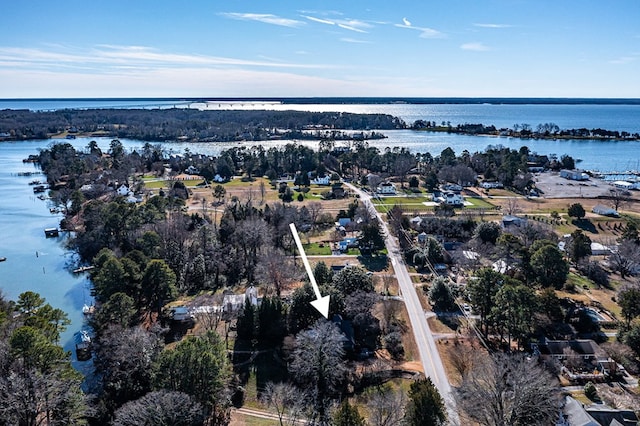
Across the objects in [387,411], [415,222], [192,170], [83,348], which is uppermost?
[192,170]

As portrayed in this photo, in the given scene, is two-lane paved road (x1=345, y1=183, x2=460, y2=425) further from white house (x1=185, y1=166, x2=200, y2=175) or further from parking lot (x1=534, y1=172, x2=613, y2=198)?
white house (x1=185, y1=166, x2=200, y2=175)

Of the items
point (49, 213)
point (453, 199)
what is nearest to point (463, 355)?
point (453, 199)

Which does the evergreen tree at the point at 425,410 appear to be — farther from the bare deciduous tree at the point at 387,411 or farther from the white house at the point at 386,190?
the white house at the point at 386,190

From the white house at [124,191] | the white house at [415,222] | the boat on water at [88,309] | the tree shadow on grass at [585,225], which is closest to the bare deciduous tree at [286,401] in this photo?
the boat on water at [88,309]

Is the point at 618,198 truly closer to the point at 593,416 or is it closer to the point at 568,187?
the point at 568,187

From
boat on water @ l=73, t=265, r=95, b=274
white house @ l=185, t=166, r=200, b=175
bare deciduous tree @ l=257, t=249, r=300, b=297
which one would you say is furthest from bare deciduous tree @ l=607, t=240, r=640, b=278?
white house @ l=185, t=166, r=200, b=175

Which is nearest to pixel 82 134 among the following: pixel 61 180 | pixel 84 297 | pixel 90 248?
pixel 61 180

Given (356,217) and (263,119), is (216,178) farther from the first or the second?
(263,119)
